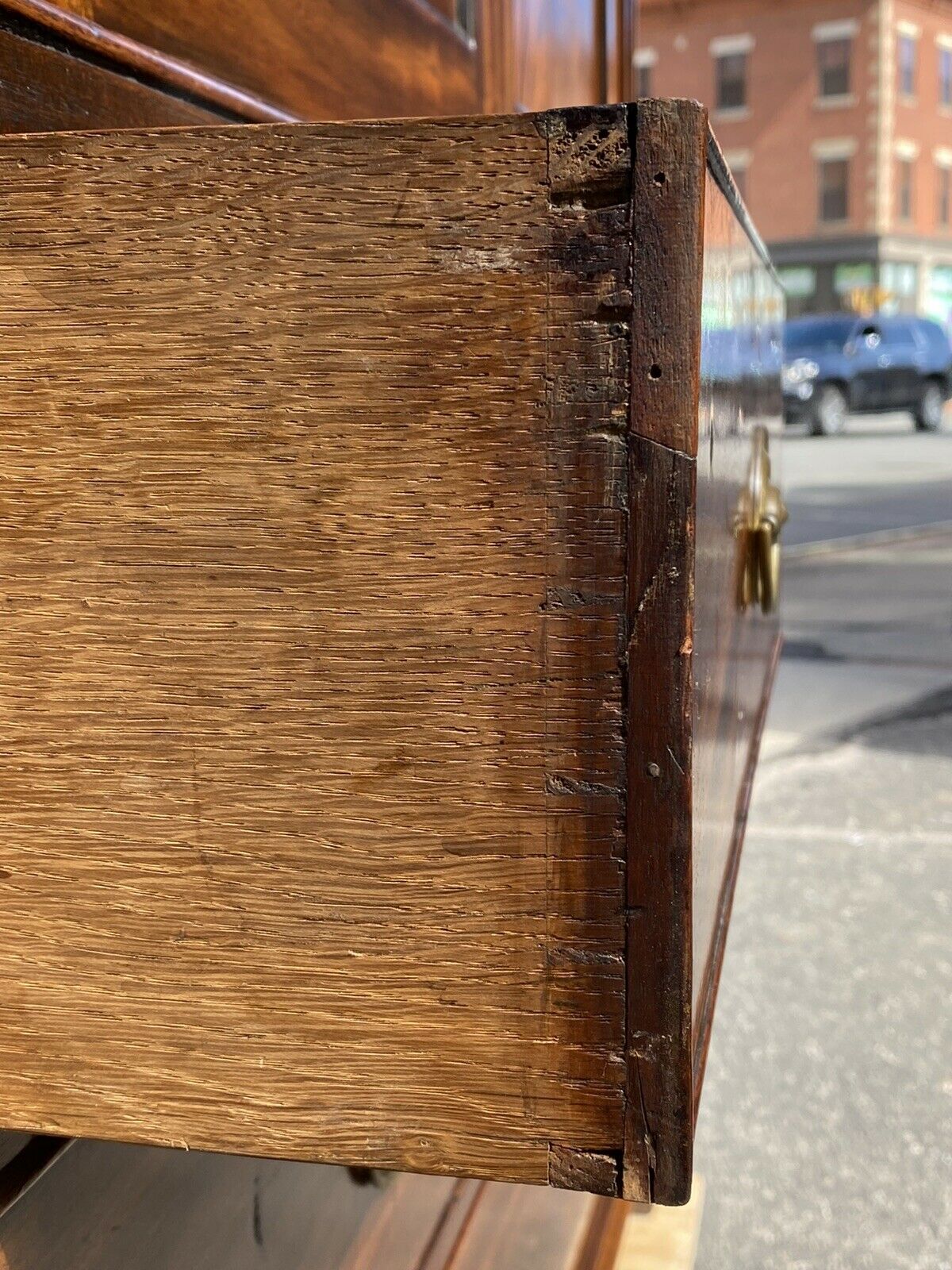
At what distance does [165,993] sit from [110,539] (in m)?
0.24

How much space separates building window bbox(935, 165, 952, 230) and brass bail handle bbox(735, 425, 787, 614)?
2566 cm

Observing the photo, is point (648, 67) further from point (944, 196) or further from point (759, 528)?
point (759, 528)

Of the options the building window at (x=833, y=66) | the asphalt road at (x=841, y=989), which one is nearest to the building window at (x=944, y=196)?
the building window at (x=833, y=66)

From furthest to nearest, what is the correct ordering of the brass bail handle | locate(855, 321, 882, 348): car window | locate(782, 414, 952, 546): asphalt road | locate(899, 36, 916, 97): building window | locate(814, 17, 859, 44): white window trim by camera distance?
1. locate(899, 36, 916, 97): building window
2. locate(814, 17, 859, 44): white window trim
3. locate(855, 321, 882, 348): car window
4. locate(782, 414, 952, 546): asphalt road
5. the brass bail handle

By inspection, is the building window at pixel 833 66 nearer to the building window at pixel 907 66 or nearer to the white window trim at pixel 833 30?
the white window trim at pixel 833 30

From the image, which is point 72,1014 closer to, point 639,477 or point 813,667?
point 639,477

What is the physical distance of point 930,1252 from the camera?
1.99 m

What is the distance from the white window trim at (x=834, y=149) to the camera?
23.3 m

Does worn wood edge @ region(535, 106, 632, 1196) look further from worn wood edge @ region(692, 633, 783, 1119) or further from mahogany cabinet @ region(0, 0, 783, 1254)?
worn wood edge @ region(692, 633, 783, 1119)

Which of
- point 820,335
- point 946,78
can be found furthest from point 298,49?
point 946,78

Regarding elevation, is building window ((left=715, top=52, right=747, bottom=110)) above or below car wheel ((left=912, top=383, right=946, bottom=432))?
above

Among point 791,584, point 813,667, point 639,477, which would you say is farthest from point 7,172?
point 791,584

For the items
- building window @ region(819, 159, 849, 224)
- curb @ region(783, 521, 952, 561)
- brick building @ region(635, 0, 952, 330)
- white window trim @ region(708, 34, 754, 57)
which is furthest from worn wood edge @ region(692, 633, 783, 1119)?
white window trim @ region(708, 34, 754, 57)

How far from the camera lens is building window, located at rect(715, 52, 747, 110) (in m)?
23.8
